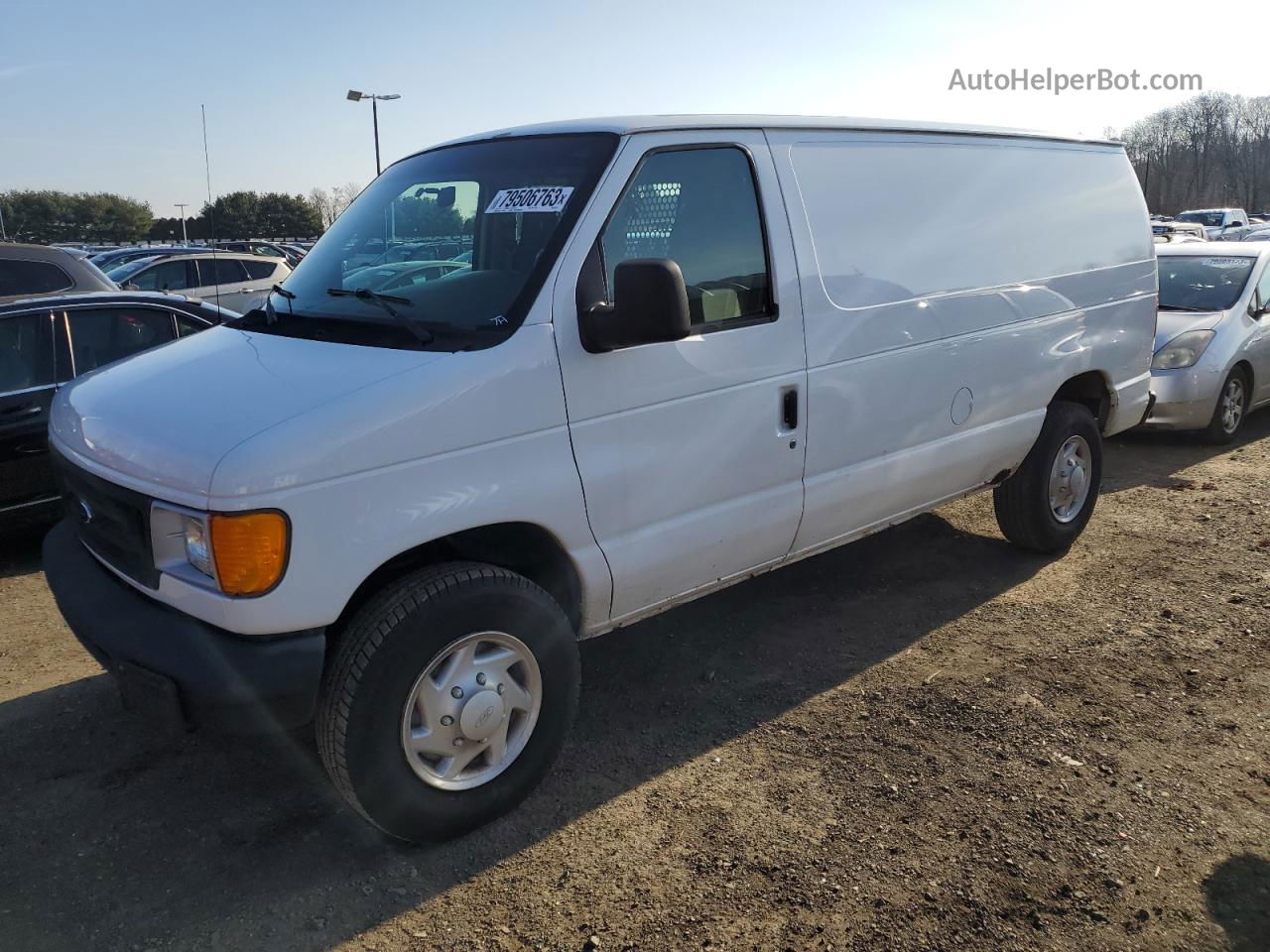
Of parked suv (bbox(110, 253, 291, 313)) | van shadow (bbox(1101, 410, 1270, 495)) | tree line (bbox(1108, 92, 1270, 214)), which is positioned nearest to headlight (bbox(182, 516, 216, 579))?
van shadow (bbox(1101, 410, 1270, 495))

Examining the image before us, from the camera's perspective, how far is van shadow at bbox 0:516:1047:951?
2.83 meters

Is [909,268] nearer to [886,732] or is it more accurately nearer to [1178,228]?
[886,732]

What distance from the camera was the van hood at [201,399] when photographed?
271 centimetres

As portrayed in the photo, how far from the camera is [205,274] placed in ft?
48.1

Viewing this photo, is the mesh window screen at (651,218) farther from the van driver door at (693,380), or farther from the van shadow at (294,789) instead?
the van shadow at (294,789)

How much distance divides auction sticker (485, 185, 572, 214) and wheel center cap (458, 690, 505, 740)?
5.19 feet

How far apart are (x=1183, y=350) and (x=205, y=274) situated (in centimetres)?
1282

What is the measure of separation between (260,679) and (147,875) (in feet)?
2.91

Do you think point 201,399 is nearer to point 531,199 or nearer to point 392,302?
point 392,302

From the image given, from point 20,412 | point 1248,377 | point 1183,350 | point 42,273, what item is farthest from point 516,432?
point 1248,377

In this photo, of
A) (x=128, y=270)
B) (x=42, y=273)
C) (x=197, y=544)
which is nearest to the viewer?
(x=197, y=544)

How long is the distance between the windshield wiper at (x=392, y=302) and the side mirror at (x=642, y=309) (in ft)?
1.64

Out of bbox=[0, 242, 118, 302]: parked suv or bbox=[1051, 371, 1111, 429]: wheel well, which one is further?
bbox=[0, 242, 118, 302]: parked suv

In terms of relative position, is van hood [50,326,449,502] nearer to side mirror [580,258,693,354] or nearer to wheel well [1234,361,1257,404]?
side mirror [580,258,693,354]
